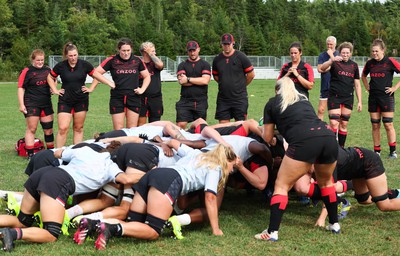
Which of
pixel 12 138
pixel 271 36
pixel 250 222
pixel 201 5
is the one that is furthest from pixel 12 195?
pixel 201 5

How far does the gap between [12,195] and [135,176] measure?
5.76 feet

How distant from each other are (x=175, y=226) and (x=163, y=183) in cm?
50

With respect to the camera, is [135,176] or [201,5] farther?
[201,5]

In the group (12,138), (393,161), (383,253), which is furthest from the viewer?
(12,138)

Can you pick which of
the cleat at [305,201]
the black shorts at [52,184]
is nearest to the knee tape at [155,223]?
the black shorts at [52,184]

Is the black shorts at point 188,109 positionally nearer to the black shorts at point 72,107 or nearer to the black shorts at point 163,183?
the black shorts at point 72,107

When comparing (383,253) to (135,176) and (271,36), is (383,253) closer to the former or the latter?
(135,176)

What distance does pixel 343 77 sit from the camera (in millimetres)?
10641

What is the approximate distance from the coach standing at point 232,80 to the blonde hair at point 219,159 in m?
4.04

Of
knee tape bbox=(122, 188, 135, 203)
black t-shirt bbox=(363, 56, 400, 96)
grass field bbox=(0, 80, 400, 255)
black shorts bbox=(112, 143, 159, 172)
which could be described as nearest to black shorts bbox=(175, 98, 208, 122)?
grass field bbox=(0, 80, 400, 255)

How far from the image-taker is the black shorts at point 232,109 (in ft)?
32.6

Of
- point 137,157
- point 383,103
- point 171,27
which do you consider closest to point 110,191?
point 137,157

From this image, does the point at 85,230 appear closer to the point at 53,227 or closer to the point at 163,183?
the point at 53,227

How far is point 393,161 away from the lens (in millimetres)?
9883
